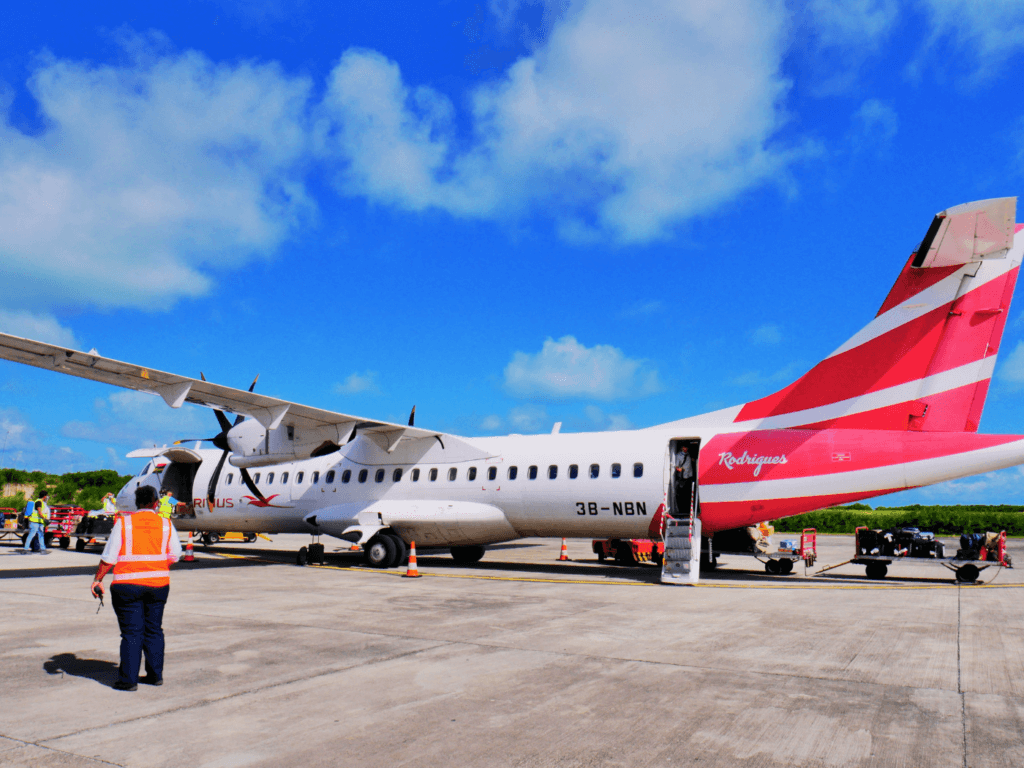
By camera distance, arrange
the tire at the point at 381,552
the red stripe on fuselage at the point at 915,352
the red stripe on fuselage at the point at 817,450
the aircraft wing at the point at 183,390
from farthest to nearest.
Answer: the tire at the point at 381,552 → the aircraft wing at the point at 183,390 → the red stripe on fuselage at the point at 915,352 → the red stripe on fuselage at the point at 817,450

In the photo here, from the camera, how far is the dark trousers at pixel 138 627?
5.46 metres

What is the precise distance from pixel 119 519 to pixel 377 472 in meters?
13.2

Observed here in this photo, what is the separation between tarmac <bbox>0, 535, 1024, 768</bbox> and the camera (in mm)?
4227

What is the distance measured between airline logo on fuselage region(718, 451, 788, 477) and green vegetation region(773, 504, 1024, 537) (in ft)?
130

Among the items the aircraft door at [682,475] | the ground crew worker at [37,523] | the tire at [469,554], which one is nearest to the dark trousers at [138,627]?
the aircraft door at [682,475]

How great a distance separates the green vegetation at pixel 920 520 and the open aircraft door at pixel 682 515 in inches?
1524

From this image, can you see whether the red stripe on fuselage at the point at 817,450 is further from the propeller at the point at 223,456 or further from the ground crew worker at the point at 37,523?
the ground crew worker at the point at 37,523

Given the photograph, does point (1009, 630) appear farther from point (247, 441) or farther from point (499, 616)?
point (247, 441)

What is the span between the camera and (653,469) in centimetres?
1488

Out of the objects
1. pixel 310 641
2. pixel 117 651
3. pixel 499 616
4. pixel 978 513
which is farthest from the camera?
pixel 978 513

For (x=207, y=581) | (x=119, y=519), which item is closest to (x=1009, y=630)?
(x=119, y=519)

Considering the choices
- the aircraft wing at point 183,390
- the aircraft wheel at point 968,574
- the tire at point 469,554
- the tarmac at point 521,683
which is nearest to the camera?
the tarmac at point 521,683

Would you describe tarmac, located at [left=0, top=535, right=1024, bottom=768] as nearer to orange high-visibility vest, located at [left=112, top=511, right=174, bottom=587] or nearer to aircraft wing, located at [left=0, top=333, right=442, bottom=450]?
orange high-visibility vest, located at [left=112, top=511, right=174, bottom=587]

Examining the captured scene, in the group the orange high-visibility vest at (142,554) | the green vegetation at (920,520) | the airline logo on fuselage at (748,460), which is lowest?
the green vegetation at (920,520)
